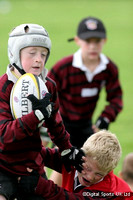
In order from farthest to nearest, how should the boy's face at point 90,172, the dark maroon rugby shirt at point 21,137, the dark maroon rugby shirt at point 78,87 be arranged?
the dark maroon rugby shirt at point 78,87
the boy's face at point 90,172
the dark maroon rugby shirt at point 21,137

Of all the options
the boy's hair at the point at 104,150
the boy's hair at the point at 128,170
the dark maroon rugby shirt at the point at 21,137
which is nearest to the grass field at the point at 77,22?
the boy's hair at the point at 128,170

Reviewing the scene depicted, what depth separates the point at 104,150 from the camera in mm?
4953

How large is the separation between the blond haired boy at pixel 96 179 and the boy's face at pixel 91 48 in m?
3.02

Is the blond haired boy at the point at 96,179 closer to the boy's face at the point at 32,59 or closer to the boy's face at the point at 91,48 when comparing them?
the boy's face at the point at 32,59

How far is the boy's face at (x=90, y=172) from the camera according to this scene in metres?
4.98

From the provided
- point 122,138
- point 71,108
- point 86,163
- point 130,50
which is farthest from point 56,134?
point 130,50

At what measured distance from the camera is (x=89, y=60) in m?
8.03

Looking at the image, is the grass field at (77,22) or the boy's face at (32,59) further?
the grass field at (77,22)

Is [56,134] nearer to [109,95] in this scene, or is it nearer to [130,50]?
[109,95]

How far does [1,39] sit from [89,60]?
1152 centimetres

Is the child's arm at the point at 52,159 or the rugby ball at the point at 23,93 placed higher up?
the rugby ball at the point at 23,93

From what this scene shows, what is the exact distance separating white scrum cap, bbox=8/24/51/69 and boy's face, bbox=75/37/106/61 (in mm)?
3189

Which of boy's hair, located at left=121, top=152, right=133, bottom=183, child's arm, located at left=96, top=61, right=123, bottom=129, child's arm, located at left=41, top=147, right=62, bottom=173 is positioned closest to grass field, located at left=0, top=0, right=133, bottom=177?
child's arm, located at left=96, top=61, right=123, bottom=129

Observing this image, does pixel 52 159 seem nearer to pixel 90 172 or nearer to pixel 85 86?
pixel 90 172
